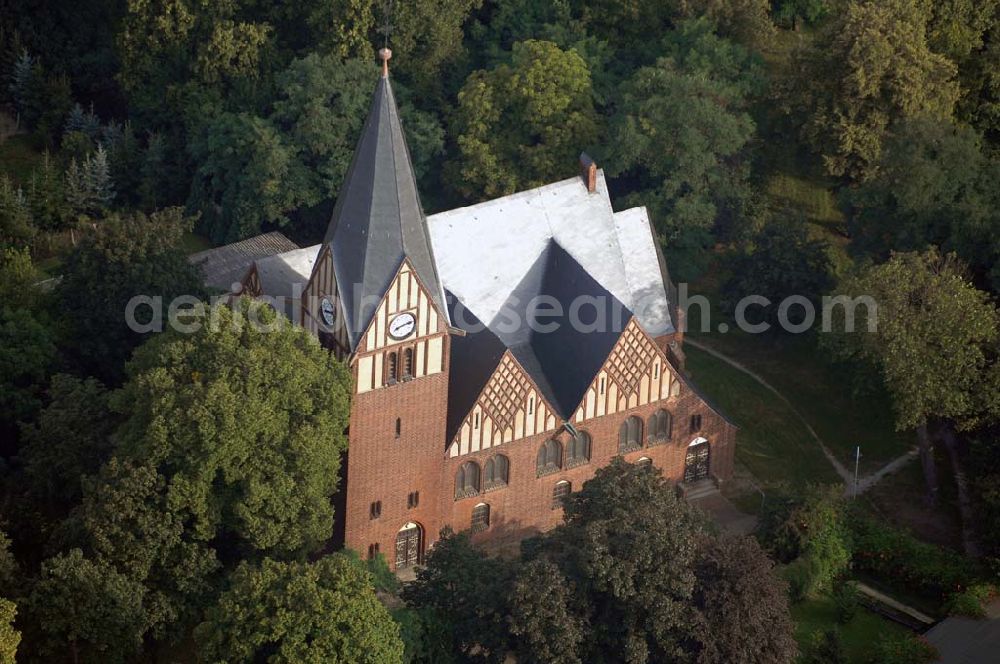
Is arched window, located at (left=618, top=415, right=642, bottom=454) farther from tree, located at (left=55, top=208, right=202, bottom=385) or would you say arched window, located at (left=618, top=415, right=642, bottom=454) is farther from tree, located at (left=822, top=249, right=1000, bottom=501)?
tree, located at (left=55, top=208, right=202, bottom=385)

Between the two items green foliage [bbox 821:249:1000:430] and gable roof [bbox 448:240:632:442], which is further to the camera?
green foliage [bbox 821:249:1000:430]

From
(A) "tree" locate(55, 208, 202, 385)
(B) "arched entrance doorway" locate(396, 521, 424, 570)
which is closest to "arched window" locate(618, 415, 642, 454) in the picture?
(B) "arched entrance doorway" locate(396, 521, 424, 570)

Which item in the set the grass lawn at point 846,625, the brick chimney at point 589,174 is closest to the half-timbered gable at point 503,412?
the brick chimney at point 589,174

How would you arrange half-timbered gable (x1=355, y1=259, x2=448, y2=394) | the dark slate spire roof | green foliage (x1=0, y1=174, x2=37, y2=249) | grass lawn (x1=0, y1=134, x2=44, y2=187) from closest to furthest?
the dark slate spire roof < half-timbered gable (x1=355, y1=259, x2=448, y2=394) < green foliage (x1=0, y1=174, x2=37, y2=249) < grass lawn (x1=0, y1=134, x2=44, y2=187)

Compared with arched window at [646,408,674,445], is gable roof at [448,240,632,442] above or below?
above

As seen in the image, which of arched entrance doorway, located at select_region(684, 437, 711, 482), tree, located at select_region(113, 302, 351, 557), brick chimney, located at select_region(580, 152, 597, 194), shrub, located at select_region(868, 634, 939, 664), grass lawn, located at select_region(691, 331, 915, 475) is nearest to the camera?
tree, located at select_region(113, 302, 351, 557)

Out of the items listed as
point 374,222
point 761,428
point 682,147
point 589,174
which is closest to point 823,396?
point 761,428
